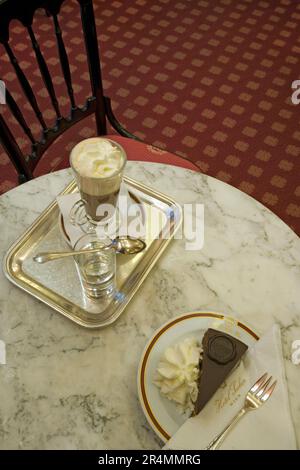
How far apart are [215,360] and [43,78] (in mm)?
742

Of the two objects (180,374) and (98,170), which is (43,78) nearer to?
(98,170)

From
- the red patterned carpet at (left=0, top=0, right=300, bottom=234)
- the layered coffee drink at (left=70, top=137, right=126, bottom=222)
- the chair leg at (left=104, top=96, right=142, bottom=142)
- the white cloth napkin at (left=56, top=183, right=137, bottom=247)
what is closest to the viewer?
the layered coffee drink at (left=70, top=137, right=126, bottom=222)

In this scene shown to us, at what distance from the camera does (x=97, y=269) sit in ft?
2.31

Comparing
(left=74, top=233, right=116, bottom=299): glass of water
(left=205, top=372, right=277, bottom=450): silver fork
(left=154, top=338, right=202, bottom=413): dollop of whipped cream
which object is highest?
(left=74, top=233, right=116, bottom=299): glass of water

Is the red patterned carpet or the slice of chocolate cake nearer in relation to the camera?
the slice of chocolate cake

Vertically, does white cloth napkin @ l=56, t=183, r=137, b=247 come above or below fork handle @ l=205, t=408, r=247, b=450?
above

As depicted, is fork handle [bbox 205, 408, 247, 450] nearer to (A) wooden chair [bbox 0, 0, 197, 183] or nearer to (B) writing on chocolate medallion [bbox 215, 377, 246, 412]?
(B) writing on chocolate medallion [bbox 215, 377, 246, 412]

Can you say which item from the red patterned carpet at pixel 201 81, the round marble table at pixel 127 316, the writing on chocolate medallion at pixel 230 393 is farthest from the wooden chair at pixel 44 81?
the writing on chocolate medallion at pixel 230 393

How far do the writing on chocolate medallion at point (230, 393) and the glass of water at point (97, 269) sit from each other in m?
0.24

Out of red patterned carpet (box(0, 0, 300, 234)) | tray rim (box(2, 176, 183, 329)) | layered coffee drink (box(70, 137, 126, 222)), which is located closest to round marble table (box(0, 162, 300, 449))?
tray rim (box(2, 176, 183, 329))

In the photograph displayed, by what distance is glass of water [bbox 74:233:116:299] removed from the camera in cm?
69

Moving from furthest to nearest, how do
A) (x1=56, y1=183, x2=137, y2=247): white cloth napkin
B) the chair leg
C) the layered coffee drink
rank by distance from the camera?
the chair leg < (x1=56, y1=183, x2=137, y2=247): white cloth napkin < the layered coffee drink

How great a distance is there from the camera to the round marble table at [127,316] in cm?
59

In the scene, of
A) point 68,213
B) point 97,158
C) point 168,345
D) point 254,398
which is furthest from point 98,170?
point 254,398
